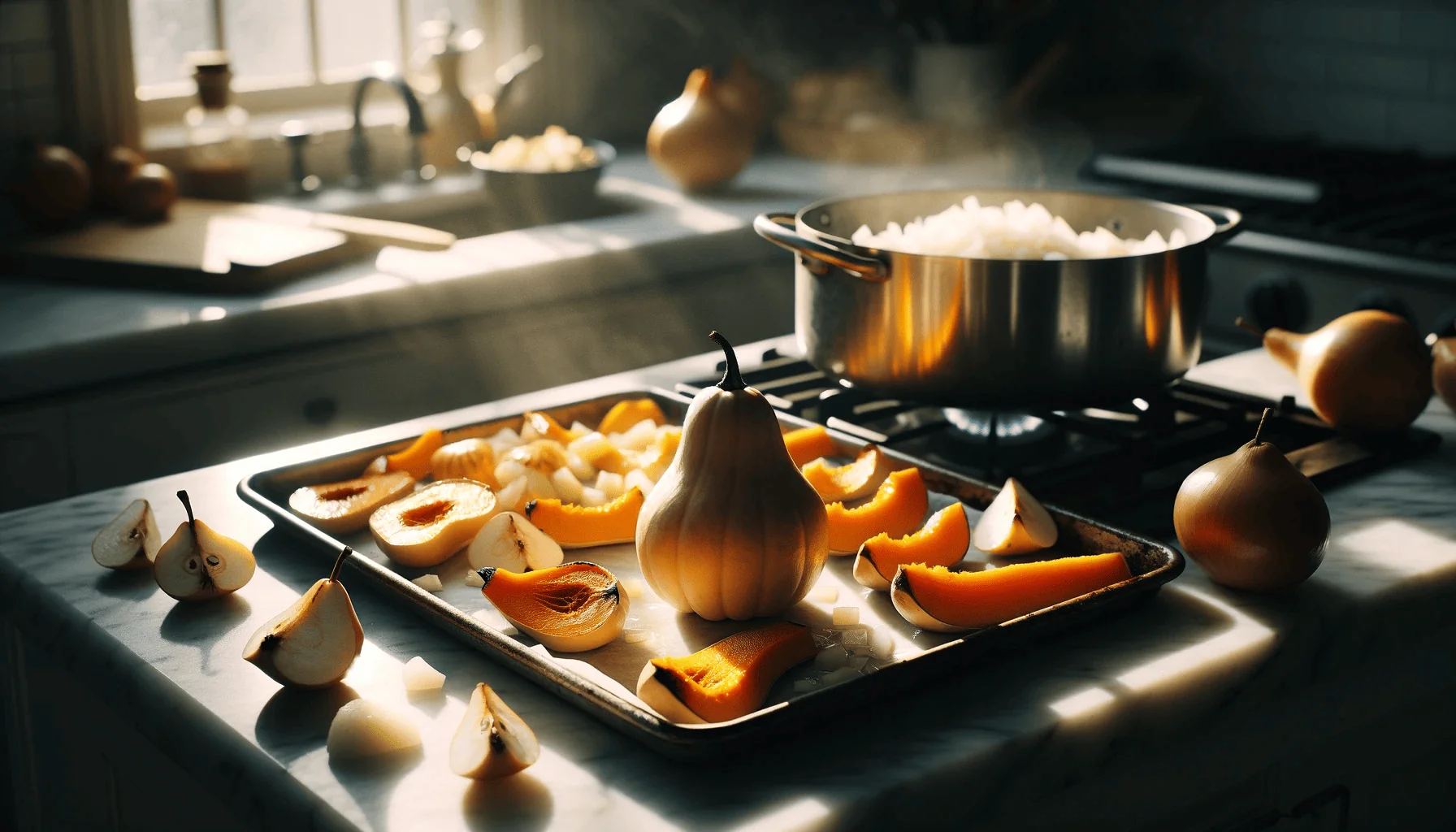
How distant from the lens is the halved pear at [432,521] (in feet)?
3.19

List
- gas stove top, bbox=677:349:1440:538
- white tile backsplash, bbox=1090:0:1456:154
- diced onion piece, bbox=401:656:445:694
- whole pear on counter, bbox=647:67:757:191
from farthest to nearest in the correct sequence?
white tile backsplash, bbox=1090:0:1456:154 < whole pear on counter, bbox=647:67:757:191 < gas stove top, bbox=677:349:1440:538 < diced onion piece, bbox=401:656:445:694

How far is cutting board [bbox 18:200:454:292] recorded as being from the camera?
2.00 m

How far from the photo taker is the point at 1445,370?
133cm

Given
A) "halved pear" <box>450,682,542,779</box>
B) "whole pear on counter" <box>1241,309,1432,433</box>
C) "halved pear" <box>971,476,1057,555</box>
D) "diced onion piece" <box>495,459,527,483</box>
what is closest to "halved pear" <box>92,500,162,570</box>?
"diced onion piece" <box>495,459,527,483</box>

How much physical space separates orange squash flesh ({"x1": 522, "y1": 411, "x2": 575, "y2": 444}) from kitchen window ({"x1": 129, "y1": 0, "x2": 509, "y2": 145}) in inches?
63.8

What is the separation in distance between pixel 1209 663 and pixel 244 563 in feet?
2.02

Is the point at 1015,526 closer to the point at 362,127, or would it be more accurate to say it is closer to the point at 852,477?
the point at 852,477

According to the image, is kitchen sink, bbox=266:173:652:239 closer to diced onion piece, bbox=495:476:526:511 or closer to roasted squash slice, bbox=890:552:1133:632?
diced onion piece, bbox=495:476:526:511

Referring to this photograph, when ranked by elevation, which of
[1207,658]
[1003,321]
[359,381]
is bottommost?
[359,381]

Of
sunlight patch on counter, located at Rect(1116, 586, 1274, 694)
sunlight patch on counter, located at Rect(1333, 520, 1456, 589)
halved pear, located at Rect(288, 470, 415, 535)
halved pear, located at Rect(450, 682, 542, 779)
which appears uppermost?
halved pear, located at Rect(288, 470, 415, 535)

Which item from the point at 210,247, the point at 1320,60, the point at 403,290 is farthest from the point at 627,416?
the point at 1320,60

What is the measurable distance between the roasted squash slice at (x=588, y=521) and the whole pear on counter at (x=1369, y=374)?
24.5 inches

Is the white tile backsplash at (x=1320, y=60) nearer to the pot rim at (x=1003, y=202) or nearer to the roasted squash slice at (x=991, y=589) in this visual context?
the pot rim at (x=1003, y=202)

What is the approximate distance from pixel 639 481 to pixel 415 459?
0.18 m
